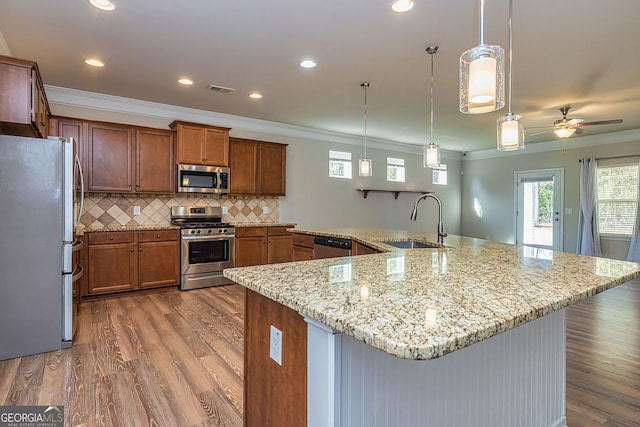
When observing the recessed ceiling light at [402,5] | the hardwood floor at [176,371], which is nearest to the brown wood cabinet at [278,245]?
the hardwood floor at [176,371]

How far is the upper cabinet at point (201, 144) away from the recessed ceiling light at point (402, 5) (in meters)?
3.18

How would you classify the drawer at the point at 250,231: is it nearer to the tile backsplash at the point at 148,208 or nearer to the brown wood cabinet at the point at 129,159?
the tile backsplash at the point at 148,208

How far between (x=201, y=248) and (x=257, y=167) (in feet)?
5.01

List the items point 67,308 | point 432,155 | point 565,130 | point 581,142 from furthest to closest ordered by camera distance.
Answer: point 581,142
point 565,130
point 432,155
point 67,308

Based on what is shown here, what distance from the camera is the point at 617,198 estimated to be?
618cm

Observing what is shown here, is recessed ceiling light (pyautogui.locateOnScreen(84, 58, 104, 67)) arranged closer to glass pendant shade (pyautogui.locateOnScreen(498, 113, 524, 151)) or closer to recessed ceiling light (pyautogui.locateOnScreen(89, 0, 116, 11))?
recessed ceiling light (pyautogui.locateOnScreen(89, 0, 116, 11))

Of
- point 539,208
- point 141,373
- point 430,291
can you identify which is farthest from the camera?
point 539,208

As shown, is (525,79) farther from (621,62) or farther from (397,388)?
(397,388)

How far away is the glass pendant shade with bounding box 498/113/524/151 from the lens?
218cm

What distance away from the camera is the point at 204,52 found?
10.1 ft

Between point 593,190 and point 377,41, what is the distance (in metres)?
5.98

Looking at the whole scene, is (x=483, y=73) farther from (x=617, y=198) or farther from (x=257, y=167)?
(x=617, y=198)

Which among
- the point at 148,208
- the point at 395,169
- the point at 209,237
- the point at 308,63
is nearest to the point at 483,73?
the point at 308,63

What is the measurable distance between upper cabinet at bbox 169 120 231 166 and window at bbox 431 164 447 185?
534 centimetres
